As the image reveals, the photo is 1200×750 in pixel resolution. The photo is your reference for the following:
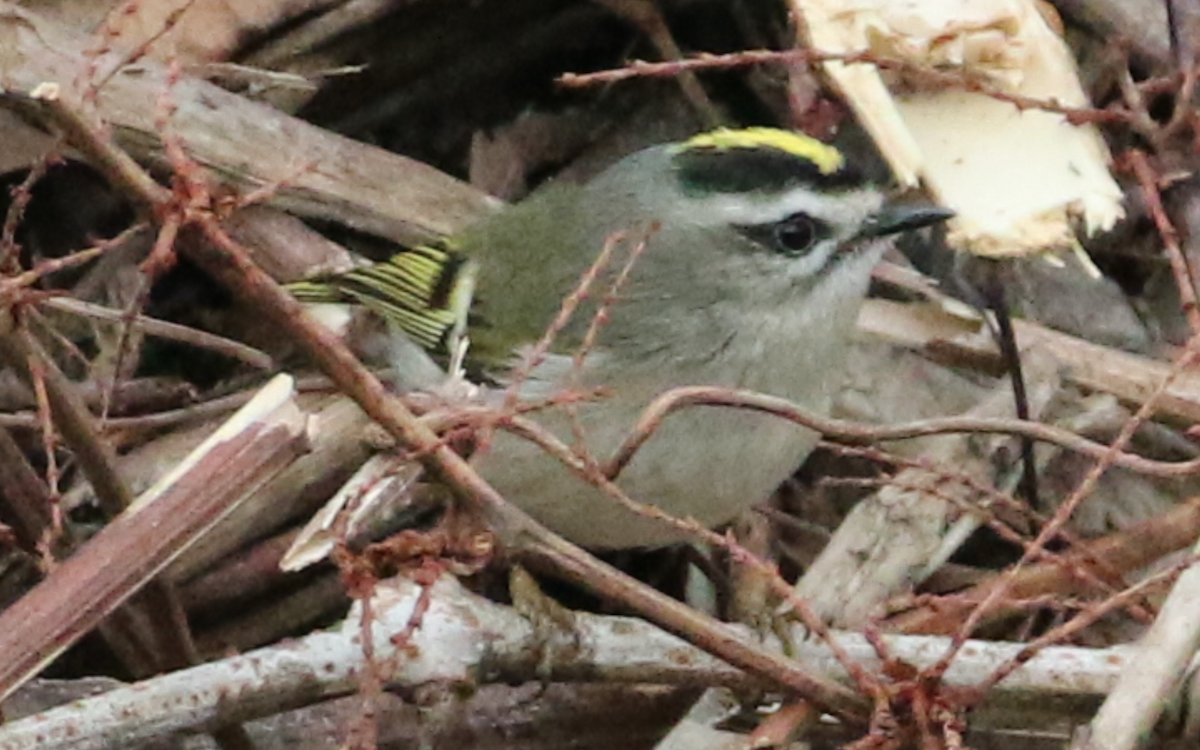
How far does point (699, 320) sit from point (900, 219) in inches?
12.0

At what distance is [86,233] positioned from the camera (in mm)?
3066

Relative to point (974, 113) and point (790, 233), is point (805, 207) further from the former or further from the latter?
point (974, 113)

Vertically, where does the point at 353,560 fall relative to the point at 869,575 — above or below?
above

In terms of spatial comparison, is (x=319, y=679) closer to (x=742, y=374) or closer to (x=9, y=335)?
(x=9, y=335)

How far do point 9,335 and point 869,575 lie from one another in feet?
3.93

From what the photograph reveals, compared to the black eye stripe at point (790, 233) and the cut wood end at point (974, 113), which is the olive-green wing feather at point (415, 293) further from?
the cut wood end at point (974, 113)

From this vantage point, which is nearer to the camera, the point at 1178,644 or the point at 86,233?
the point at 1178,644

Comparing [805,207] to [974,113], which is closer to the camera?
[805,207]

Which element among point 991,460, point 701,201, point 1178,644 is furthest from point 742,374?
point 1178,644

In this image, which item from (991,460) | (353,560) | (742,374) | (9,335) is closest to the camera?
(353,560)

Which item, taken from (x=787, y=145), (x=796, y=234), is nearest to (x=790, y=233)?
(x=796, y=234)

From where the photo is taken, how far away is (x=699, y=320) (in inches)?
99.4

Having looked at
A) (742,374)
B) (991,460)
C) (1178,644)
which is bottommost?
(991,460)

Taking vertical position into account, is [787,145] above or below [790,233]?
above
